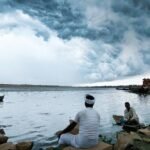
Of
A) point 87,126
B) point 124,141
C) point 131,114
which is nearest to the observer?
point 87,126

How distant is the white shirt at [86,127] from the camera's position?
11.4m

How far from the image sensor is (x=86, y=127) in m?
11.4

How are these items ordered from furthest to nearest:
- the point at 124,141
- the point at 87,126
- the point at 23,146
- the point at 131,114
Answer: the point at 131,114 → the point at 23,146 → the point at 124,141 → the point at 87,126

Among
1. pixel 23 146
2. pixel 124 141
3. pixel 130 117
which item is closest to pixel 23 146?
pixel 23 146

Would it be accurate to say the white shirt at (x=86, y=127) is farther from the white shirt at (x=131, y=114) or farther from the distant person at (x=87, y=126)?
the white shirt at (x=131, y=114)

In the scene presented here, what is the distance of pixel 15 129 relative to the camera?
93.6 ft

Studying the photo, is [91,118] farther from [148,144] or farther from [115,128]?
[115,128]

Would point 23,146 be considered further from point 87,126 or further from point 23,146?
point 87,126

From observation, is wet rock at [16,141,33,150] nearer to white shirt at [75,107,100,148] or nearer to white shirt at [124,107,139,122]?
white shirt at [75,107,100,148]

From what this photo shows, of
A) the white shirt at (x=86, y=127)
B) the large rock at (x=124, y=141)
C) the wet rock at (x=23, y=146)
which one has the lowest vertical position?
the wet rock at (x=23, y=146)

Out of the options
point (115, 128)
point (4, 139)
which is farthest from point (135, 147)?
point (115, 128)

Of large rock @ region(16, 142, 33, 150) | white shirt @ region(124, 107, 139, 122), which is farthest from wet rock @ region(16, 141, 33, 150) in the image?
white shirt @ region(124, 107, 139, 122)

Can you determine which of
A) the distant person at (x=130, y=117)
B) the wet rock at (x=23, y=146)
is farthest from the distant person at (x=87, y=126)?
the distant person at (x=130, y=117)

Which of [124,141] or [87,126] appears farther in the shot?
[124,141]
